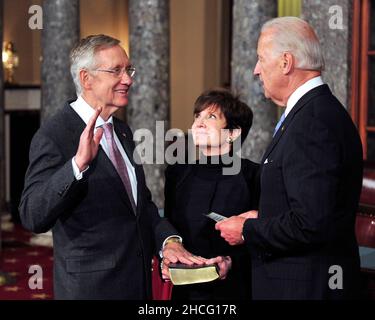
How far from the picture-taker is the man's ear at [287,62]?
2.61 m

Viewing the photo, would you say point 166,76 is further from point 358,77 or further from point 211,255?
point 211,255

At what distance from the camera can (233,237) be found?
275cm

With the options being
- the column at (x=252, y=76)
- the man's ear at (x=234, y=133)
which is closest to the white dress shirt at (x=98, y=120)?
the man's ear at (x=234, y=133)

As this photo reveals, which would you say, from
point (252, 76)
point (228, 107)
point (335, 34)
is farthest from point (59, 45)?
point (228, 107)

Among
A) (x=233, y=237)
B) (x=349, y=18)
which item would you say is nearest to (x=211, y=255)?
(x=233, y=237)

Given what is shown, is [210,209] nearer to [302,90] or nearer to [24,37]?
[302,90]

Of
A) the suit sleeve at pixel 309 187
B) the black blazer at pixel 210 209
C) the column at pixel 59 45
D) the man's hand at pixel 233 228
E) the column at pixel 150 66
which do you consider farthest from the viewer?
the column at pixel 59 45

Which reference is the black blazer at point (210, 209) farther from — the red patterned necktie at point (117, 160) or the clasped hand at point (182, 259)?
the red patterned necktie at point (117, 160)

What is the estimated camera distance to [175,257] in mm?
2963

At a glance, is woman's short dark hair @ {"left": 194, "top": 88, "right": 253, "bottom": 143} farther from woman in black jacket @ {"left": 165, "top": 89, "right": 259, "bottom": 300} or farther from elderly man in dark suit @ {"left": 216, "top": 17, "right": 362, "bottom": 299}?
elderly man in dark suit @ {"left": 216, "top": 17, "right": 362, "bottom": 299}

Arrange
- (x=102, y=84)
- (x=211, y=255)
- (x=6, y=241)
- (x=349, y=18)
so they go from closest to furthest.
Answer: (x=102, y=84) < (x=211, y=255) < (x=349, y=18) < (x=6, y=241)

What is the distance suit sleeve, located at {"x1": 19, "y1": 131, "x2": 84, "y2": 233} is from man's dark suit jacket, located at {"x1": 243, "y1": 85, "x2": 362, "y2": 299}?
2.03 feet

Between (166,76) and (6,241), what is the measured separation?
2.71 meters

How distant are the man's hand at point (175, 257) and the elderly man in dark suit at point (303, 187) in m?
0.22
